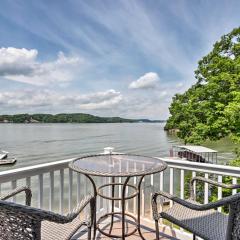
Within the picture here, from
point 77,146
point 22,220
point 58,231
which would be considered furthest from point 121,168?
point 77,146

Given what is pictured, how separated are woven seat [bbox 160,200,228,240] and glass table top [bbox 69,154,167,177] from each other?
1.36 ft

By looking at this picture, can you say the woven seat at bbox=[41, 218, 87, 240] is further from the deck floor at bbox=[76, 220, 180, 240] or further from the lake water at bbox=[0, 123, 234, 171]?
the lake water at bbox=[0, 123, 234, 171]

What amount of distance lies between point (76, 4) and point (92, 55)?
4.13m

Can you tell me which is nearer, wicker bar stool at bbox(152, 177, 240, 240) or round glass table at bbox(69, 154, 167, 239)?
wicker bar stool at bbox(152, 177, 240, 240)

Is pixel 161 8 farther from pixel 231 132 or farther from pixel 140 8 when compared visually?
pixel 231 132

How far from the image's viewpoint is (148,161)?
2781mm

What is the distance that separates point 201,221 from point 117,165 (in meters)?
1.00

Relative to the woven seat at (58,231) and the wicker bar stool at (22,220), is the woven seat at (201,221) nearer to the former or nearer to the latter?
the woven seat at (58,231)

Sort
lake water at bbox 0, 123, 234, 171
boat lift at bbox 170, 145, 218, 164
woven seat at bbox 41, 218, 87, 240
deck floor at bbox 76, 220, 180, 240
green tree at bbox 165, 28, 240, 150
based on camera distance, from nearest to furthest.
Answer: woven seat at bbox 41, 218, 87, 240
deck floor at bbox 76, 220, 180, 240
green tree at bbox 165, 28, 240, 150
boat lift at bbox 170, 145, 218, 164
lake water at bbox 0, 123, 234, 171

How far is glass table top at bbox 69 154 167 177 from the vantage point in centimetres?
225

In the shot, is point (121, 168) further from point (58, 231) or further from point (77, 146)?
point (77, 146)

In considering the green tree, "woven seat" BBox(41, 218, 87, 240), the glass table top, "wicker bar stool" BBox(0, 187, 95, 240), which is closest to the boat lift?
the green tree

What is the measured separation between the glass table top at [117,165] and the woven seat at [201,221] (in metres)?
0.42

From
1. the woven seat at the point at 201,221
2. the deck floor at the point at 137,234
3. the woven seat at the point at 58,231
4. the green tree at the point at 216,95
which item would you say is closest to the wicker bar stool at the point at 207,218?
the woven seat at the point at 201,221
